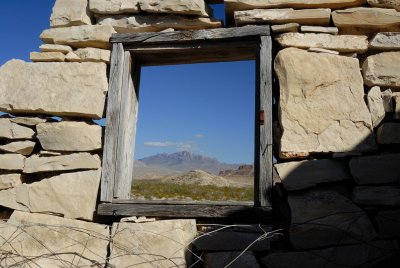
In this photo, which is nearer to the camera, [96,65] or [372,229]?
[372,229]

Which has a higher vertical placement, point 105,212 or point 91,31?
point 91,31

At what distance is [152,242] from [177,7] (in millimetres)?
1895

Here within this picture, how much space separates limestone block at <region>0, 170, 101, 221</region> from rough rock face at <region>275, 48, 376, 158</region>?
154 centimetres

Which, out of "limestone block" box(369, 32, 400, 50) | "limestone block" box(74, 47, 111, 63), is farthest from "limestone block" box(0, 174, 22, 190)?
"limestone block" box(369, 32, 400, 50)

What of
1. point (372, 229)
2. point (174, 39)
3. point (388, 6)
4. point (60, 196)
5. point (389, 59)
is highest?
point (388, 6)

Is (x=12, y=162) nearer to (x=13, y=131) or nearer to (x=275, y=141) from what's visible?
(x=13, y=131)

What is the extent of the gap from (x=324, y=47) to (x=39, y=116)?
7.90 feet

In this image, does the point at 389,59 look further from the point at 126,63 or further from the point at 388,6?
the point at 126,63

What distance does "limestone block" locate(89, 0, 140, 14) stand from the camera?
3.26 metres

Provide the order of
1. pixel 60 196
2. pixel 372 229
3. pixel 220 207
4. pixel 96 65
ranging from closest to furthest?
pixel 372 229
pixel 220 207
pixel 60 196
pixel 96 65

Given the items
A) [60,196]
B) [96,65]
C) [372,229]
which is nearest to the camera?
[372,229]

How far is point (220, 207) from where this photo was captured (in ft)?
9.30

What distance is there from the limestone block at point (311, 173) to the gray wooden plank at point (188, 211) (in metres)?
0.26

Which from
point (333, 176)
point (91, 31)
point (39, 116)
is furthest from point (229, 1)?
point (39, 116)
